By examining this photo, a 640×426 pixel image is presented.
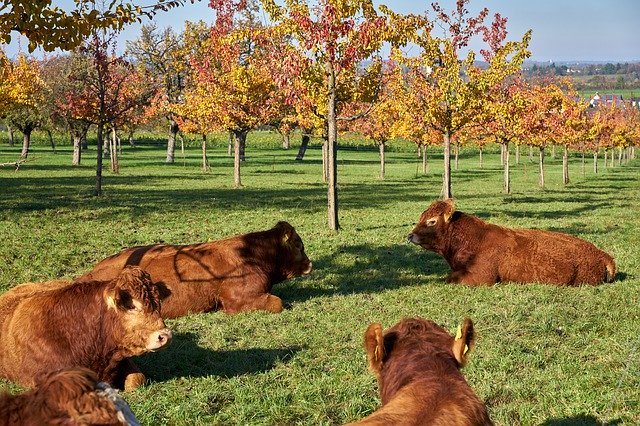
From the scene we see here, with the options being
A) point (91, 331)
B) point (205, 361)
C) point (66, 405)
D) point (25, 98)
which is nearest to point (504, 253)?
point (205, 361)

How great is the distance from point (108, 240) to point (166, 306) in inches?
243

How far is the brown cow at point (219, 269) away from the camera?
8.72m

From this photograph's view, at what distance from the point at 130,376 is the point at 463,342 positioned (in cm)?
372

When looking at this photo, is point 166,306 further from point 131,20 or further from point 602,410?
point 602,410

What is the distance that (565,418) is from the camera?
526 centimetres

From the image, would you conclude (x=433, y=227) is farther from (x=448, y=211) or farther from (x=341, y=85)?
(x=341, y=85)

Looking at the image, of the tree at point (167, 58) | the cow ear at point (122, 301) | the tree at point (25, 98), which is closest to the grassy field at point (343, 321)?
the cow ear at point (122, 301)

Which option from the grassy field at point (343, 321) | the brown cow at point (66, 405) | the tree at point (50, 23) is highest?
the tree at point (50, 23)

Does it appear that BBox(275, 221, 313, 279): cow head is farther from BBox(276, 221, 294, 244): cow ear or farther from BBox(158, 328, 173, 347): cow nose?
BBox(158, 328, 173, 347): cow nose

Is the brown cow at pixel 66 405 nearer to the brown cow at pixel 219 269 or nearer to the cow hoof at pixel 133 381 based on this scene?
the cow hoof at pixel 133 381

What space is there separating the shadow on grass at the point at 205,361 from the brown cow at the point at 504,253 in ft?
13.3

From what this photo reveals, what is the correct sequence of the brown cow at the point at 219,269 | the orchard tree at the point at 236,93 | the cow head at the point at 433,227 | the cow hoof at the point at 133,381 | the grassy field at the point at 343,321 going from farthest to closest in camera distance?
the orchard tree at the point at 236,93 → the cow head at the point at 433,227 → the brown cow at the point at 219,269 → the cow hoof at the point at 133,381 → the grassy field at the point at 343,321

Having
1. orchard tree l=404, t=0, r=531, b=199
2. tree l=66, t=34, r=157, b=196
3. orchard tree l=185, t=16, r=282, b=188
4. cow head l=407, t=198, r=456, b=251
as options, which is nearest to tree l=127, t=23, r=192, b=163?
tree l=66, t=34, r=157, b=196

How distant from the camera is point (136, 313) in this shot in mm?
5680
